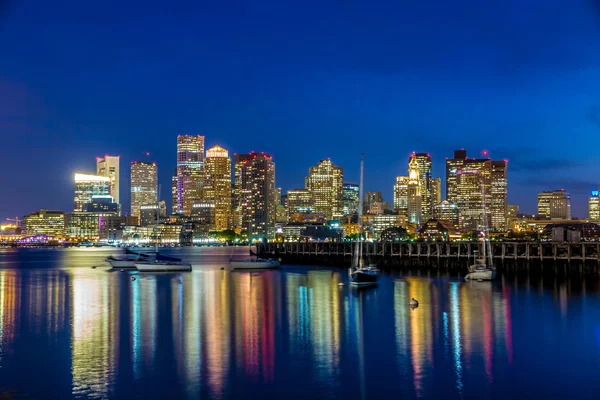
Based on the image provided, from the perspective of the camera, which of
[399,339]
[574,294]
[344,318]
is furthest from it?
[574,294]

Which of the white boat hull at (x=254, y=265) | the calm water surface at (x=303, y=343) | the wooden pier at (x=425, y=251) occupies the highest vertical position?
the wooden pier at (x=425, y=251)

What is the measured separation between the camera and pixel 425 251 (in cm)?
12700

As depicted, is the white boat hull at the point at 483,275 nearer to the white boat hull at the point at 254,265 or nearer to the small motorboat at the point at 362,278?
the small motorboat at the point at 362,278

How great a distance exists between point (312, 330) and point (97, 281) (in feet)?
154

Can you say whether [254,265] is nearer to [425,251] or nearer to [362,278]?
[362,278]

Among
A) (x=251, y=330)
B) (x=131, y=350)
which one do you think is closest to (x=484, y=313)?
(x=251, y=330)

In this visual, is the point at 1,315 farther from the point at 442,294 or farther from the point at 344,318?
the point at 442,294

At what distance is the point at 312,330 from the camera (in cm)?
4147

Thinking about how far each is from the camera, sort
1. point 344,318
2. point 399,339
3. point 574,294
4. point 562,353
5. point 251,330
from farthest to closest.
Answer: point 574,294, point 344,318, point 251,330, point 399,339, point 562,353

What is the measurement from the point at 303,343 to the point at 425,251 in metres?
93.3

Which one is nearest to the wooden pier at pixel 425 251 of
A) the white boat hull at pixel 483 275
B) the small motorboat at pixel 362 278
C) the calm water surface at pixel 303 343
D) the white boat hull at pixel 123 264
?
the white boat hull at pixel 483 275

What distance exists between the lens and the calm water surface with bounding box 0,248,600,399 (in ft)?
91.4

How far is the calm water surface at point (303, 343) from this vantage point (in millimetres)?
27844

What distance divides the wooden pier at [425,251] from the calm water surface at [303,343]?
22803 millimetres
